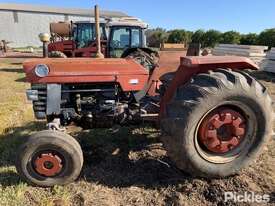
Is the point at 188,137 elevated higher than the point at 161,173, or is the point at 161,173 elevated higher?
the point at 188,137

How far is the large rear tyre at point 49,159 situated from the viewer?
373 centimetres

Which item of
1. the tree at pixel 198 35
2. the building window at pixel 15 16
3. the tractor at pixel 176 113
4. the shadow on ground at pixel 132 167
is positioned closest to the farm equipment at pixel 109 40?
the shadow on ground at pixel 132 167

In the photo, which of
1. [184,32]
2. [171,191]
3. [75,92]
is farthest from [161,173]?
[184,32]

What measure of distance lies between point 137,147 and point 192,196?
4.82 feet

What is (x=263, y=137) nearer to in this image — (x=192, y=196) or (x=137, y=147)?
(x=192, y=196)

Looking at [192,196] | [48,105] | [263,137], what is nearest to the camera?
[192,196]

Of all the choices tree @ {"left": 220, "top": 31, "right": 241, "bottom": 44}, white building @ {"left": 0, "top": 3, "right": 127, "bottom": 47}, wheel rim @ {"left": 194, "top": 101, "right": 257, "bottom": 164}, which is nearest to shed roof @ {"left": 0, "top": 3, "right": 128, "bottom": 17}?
white building @ {"left": 0, "top": 3, "right": 127, "bottom": 47}

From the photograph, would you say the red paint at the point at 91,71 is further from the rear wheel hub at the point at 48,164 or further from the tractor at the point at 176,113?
the rear wheel hub at the point at 48,164

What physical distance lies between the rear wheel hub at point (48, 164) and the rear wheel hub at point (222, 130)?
1484 millimetres

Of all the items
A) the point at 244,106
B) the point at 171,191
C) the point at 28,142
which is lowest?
the point at 171,191

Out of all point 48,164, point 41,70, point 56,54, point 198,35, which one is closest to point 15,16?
point 198,35

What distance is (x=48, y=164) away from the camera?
12.5 feet

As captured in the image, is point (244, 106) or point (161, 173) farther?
point (161, 173)

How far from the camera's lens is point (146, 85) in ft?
15.0
